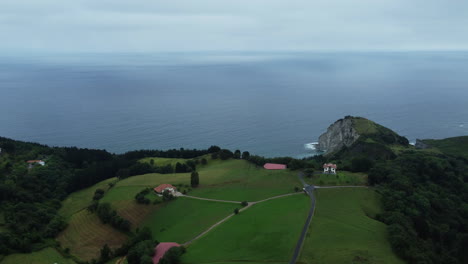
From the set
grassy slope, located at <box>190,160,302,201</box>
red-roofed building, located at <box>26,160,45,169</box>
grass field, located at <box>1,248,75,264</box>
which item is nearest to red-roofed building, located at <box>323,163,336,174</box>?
grassy slope, located at <box>190,160,302,201</box>

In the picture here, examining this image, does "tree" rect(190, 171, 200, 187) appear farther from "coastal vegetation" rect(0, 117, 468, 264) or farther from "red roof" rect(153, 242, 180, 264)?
"red roof" rect(153, 242, 180, 264)

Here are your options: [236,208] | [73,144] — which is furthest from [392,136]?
[73,144]

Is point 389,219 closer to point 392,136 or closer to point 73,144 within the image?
point 392,136

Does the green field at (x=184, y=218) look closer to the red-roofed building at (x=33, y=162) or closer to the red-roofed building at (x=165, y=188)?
the red-roofed building at (x=165, y=188)

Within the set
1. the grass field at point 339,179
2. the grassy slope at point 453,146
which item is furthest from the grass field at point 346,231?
the grassy slope at point 453,146

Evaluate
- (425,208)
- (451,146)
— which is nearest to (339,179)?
(425,208)
